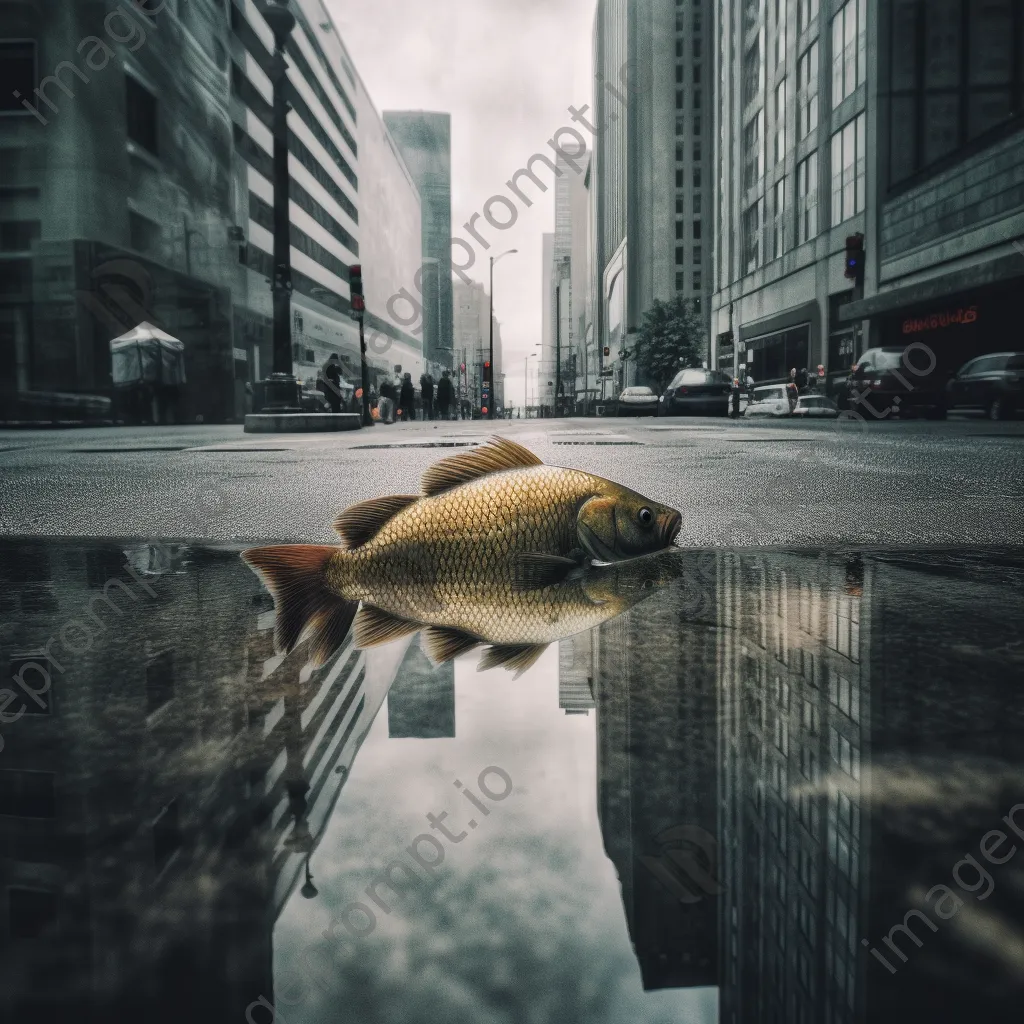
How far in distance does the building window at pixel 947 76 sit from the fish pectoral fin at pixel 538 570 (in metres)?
31.8

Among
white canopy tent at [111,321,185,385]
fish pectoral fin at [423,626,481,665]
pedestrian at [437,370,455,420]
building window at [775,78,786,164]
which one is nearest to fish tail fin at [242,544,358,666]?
fish pectoral fin at [423,626,481,665]

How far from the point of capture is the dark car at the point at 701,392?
29.3 meters

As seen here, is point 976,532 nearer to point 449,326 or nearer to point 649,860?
point 649,860

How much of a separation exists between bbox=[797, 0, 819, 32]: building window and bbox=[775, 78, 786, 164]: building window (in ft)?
10.8

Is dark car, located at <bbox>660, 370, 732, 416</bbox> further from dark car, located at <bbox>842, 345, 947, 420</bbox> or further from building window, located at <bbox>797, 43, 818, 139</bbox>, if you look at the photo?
building window, located at <bbox>797, 43, 818, 139</bbox>

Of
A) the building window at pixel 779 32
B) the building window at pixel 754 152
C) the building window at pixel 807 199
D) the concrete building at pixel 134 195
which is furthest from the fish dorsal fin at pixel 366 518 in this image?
the building window at pixel 754 152

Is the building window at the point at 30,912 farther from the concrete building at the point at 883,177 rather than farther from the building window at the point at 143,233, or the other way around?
the building window at the point at 143,233

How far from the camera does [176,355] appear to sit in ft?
93.0

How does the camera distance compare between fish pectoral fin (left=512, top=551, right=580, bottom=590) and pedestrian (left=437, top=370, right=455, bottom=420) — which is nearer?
fish pectoral fin (left=512, top=551, right=580, bottom=590)

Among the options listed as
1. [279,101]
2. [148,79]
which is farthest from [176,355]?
[279,101]

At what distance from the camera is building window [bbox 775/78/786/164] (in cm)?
4494

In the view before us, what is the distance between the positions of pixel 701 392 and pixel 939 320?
26.6ft

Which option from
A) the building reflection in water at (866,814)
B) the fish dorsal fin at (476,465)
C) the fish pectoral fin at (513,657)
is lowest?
the building reflection in water at (866,814)

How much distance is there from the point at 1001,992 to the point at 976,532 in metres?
3.59
